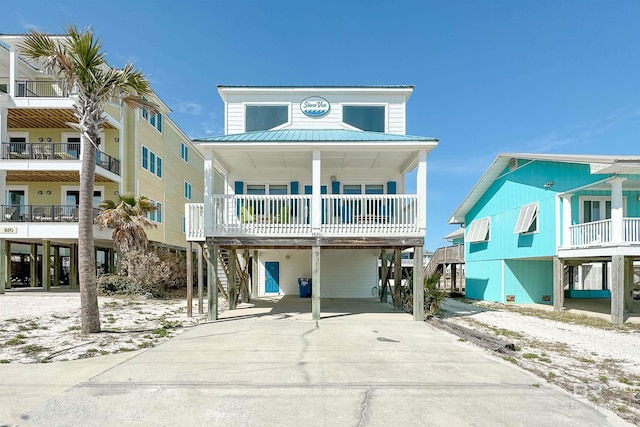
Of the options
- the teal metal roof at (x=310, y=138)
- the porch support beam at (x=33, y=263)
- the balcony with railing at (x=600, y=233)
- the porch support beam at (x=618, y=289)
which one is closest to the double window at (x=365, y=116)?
the teal metal roof at (x=310, y=138)

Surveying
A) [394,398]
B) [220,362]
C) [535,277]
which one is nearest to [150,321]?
[220,362]

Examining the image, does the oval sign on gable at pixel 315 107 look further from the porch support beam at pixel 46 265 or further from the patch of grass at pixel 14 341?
the porch support beam at pixel 46 265

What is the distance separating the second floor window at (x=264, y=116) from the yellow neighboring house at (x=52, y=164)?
746cm

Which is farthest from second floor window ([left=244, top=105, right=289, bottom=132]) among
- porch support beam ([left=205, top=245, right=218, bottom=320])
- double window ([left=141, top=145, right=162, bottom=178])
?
double window ([left=141, top=145, right=162, bottom=178])

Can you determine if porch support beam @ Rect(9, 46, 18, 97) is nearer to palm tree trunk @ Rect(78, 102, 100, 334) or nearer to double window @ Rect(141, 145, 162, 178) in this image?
double window @ Rect(141, 145, 162, 178)

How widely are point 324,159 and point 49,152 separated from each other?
56.0 feet

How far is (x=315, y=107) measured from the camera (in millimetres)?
15391

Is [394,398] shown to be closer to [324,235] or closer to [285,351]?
[285,351]

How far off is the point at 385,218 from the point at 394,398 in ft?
23.5

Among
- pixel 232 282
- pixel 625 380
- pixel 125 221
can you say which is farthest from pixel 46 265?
pixel 625 380

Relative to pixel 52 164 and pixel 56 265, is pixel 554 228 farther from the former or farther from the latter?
pixel 56 265

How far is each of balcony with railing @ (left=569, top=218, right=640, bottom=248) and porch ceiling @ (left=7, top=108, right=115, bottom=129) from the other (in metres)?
24.1

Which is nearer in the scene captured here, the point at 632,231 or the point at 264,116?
the point at 632,231

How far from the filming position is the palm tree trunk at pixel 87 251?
9.12 m
